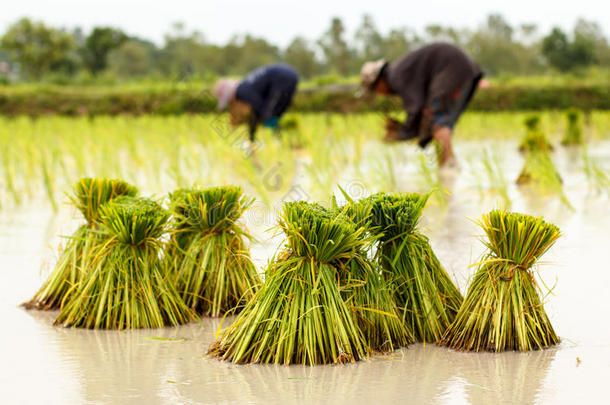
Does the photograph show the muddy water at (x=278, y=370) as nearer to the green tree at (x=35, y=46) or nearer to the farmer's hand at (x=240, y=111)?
the farmer's hand at (x=240, y=111)

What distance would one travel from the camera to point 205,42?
1331 inches

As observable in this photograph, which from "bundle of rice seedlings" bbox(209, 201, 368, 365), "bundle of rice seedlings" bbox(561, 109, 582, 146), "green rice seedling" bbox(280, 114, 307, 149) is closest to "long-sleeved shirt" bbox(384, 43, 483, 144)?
"green rice seedling" bbox(280, 114, 307, 149)

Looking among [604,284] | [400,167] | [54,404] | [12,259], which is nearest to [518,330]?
[604,284]

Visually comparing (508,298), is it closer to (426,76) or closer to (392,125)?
(426,76)

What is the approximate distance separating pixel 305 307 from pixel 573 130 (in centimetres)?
735

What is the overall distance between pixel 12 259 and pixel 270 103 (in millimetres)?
4167

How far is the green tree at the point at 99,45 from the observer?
96.3 ft

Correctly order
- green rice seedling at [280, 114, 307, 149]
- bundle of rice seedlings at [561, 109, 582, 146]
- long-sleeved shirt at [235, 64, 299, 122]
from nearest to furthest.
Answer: long-sleeved shirt at [235, 64, 299, 122] → green rice seedling at [280, 114, 307, 149] → bundle of rice seedlings at [561, 109, 582, 146]

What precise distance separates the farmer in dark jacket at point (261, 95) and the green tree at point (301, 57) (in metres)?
25.6

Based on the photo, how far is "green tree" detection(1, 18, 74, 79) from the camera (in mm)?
32188

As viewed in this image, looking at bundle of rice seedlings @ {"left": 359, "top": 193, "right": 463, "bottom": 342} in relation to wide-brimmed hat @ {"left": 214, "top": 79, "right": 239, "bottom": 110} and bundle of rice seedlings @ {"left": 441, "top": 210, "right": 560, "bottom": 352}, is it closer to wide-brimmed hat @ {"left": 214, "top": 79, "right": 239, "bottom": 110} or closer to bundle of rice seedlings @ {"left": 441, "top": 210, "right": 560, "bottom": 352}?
bundle of rice seedlings @ {"left": 441, "top": 210, "right": 560, "bottom": 352}

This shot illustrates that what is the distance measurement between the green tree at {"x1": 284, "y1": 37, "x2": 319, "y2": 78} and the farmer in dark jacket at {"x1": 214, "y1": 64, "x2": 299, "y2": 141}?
2562 cm

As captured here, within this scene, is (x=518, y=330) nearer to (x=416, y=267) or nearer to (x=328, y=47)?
(x=416, y=267)

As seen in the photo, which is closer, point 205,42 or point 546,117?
point 546,117
